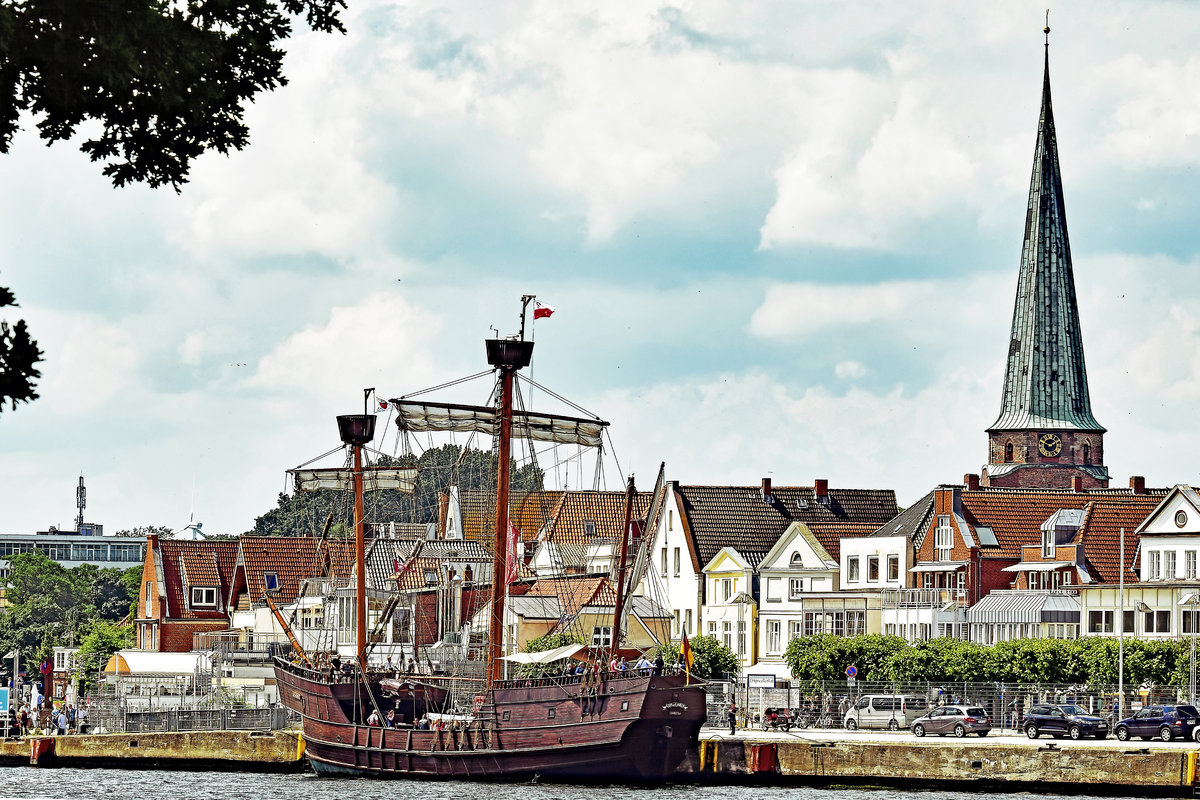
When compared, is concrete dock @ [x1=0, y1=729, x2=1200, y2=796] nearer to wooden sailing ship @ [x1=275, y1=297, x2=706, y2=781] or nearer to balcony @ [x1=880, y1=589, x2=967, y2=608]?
wooden sailing ship @ [x1=275, y1=297, x2=706, y2=781]

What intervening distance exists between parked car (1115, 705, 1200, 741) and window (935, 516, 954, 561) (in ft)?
98.1

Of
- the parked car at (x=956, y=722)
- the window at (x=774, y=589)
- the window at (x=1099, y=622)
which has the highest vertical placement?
the window at (x=774, y=589)

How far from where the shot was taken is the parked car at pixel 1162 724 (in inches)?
2648

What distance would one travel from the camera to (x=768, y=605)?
343 ft

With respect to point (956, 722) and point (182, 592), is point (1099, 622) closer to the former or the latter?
point (956, 722)

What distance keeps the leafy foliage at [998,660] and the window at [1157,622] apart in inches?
173

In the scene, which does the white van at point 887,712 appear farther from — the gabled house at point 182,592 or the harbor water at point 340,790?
the gabled house at point 182,592

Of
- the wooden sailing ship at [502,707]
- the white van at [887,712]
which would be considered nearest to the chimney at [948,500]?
the wooden sailing ship at [502,707]

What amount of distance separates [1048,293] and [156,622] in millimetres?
62955

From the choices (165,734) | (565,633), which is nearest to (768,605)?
(565,633)

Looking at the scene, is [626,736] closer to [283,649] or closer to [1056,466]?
[283,649]

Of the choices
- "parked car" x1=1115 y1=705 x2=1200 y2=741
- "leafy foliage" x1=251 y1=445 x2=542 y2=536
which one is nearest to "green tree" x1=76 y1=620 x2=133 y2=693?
"leafy foliage" x1=251 y1=445 x2=542 y2=536

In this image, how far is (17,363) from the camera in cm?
2198

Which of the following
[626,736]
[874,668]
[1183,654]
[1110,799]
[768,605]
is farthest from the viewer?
[768,605]
